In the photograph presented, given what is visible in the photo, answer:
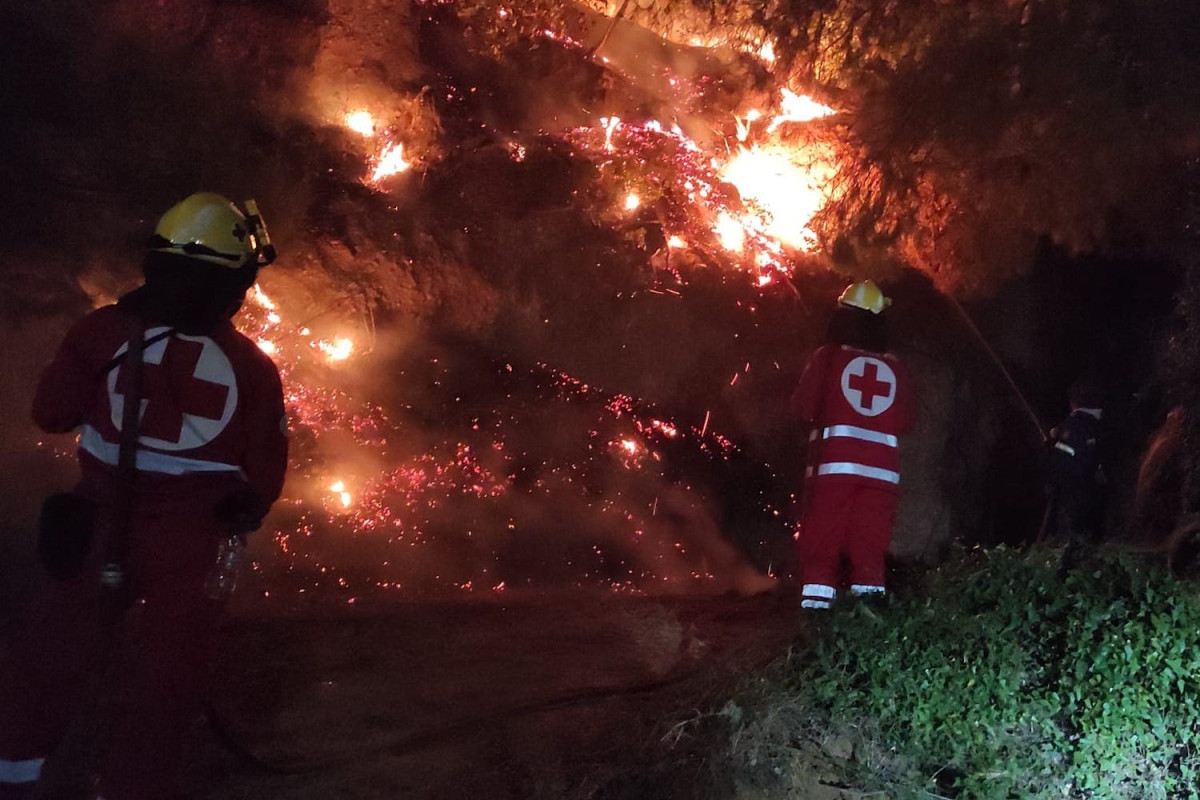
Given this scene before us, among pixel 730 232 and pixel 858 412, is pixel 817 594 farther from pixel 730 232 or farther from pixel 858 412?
pixel 730 232

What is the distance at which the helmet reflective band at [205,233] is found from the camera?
3.48m

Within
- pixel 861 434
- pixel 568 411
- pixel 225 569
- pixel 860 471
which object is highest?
pixel 568 411

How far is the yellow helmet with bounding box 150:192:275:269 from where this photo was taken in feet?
11.4

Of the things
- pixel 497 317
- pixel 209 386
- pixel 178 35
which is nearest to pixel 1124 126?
pixel 497 317

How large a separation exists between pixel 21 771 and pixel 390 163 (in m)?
5.40

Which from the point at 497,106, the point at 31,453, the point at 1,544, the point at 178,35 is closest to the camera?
the point at 1,544

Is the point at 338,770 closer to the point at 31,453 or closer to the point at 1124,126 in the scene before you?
the point at 31,453

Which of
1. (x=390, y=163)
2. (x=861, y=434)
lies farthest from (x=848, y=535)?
(x=390, y=163)

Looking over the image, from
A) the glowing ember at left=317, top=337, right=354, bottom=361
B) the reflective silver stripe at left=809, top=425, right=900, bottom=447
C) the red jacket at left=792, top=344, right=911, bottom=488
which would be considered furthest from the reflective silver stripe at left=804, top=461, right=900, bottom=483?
the glowing ember at left=317, top=337, right=354, bottom=361

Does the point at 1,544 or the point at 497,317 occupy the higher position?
the point at 497,317

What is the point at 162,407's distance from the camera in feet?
11.1

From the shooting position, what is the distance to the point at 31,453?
19.5 feet

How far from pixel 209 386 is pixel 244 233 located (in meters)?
0.62

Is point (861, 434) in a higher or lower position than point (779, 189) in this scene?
lower
